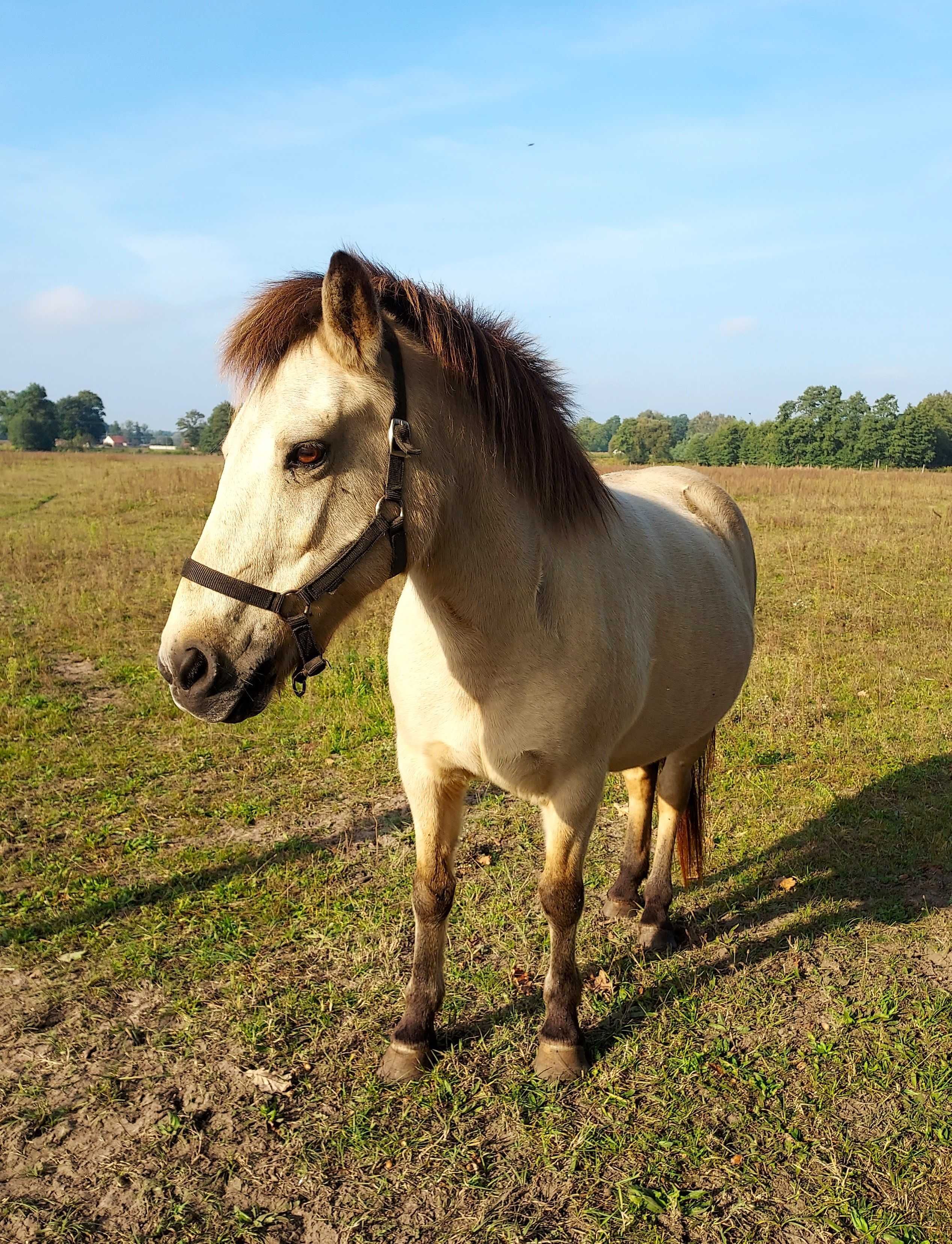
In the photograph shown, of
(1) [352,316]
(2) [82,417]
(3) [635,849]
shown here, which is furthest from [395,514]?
(2) [82,417]

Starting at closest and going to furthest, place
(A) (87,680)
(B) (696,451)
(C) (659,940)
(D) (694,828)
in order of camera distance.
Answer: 1. (C) (659,940)
2. (D) (694,828)
3. (A) (87,680)
4. (B) (696,451)

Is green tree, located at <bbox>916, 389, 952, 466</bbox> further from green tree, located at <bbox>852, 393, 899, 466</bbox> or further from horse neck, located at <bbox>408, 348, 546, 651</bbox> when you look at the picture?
horse neck, located at <bbox>408, 348, 546, 651</bbox>

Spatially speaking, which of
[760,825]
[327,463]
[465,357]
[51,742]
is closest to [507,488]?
[465,357]

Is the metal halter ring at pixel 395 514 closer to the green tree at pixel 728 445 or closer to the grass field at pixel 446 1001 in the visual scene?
the grass field at pixel 446 1001

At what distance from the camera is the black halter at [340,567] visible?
1.91 meters

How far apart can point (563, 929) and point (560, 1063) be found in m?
0.46

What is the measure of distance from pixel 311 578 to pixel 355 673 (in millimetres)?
4870

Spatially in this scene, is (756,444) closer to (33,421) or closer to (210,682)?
(33,421)

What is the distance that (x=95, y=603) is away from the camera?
9242mm

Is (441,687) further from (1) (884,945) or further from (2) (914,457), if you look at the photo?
(2) (914,457)

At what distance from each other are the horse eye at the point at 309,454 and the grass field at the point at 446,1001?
2.06 m

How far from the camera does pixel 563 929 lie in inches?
112

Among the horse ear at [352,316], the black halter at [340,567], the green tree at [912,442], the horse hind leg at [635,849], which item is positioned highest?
the green tree at [912,442]

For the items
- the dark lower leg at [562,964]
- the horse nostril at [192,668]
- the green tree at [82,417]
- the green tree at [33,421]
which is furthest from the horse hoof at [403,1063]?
the green tree at [82,417]
